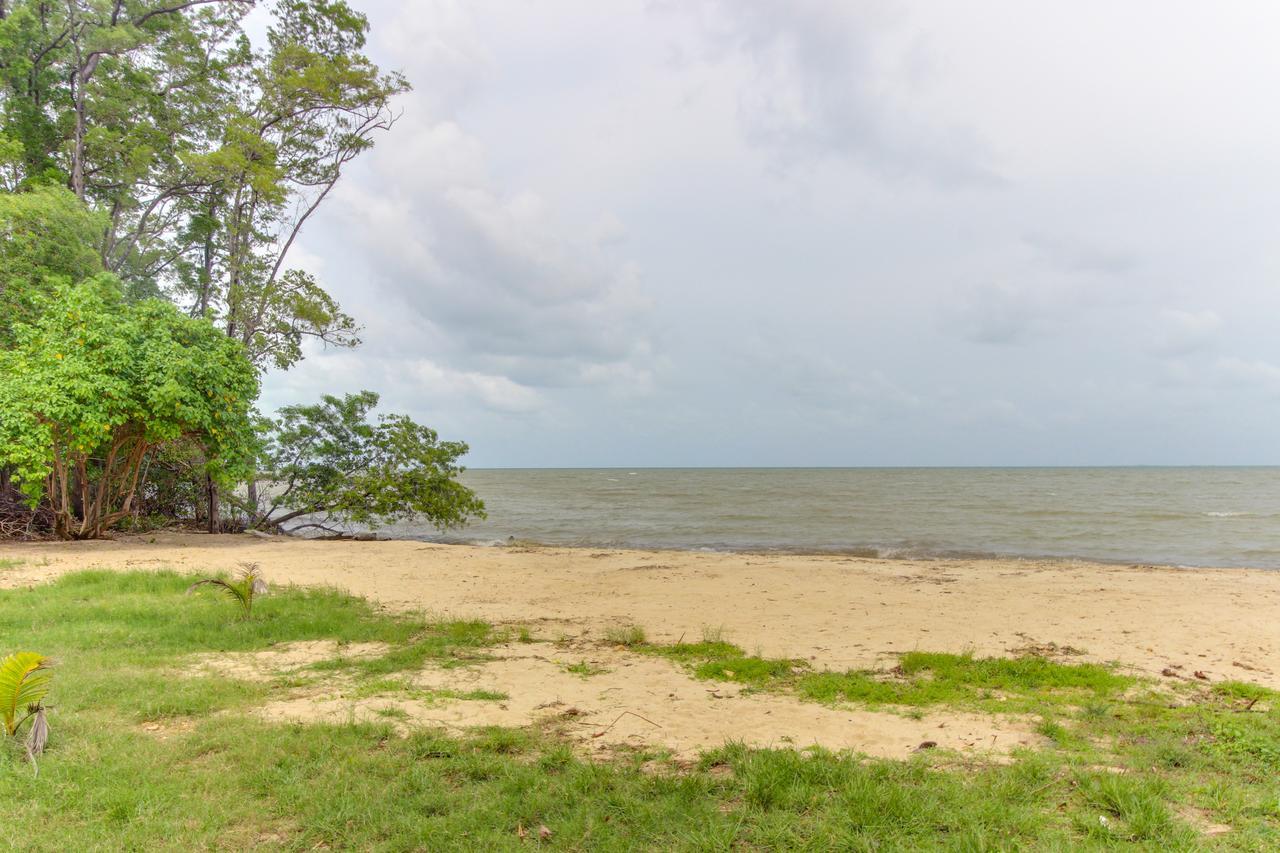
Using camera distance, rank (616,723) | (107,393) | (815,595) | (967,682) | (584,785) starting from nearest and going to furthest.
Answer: (584,785) → (616,723) → (967,682) → (815,595) → (107,393)

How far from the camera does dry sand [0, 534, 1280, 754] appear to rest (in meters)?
5.14

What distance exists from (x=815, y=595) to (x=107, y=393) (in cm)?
1456

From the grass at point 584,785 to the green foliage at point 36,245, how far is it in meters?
12.9

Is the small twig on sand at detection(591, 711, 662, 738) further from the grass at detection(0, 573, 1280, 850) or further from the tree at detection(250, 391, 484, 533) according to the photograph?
the tree at detection(250, 391, 484, 533)

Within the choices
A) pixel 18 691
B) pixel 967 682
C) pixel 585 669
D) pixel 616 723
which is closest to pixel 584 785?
pixel 616 723

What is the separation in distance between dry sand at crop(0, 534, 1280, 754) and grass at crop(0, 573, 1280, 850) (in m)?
0.54

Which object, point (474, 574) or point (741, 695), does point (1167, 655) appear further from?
point (474, 574)

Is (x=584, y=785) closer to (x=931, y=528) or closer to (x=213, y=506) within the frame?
(x=213, y=506)

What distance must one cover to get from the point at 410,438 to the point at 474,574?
28.5ft

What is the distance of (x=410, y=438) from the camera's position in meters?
20.3

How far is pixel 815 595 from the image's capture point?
1100cm

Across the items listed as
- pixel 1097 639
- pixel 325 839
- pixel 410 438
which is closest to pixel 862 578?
pixel 1097 639

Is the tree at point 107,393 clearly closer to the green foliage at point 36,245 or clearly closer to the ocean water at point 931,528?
the green foliage at point 36,245

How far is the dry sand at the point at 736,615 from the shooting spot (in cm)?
514
